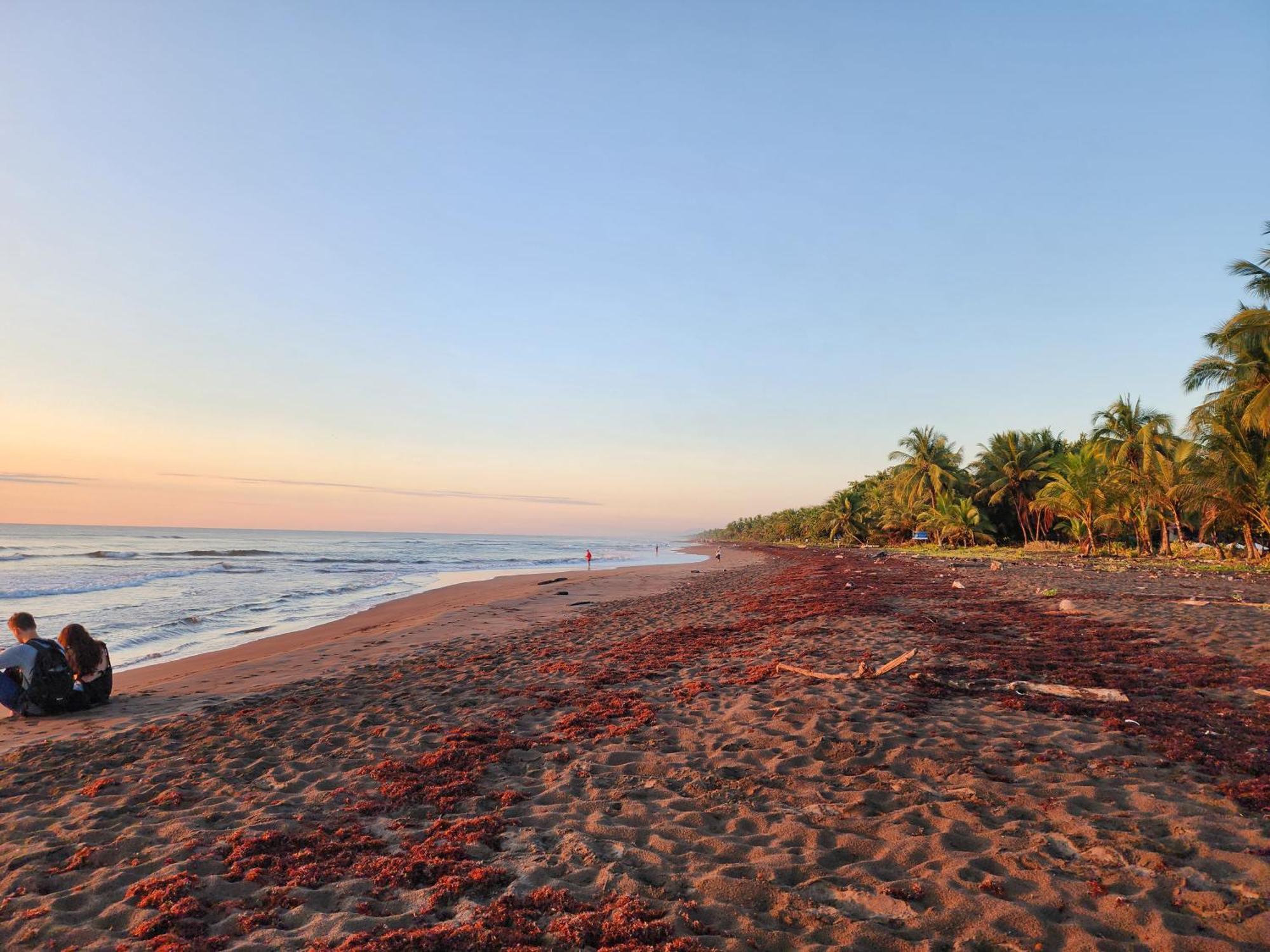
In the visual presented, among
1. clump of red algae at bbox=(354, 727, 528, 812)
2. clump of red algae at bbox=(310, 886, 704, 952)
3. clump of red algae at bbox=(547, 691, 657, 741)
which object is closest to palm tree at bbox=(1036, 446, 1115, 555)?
clump of red algae at bbox=(547, 691, 657, 741)

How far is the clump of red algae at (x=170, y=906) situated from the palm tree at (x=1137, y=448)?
37.8 metres

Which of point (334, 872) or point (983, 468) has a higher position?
point (983, 468)

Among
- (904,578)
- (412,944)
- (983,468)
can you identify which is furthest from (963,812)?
(983,468)

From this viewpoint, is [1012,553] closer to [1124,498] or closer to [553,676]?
[1124,498]

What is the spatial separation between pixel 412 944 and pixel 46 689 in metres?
8.21

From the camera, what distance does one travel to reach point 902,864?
148 inches

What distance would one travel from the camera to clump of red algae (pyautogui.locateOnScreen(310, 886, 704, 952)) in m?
3.02

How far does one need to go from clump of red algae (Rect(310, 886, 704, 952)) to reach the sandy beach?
2cm

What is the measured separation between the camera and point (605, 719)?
22.6 feet

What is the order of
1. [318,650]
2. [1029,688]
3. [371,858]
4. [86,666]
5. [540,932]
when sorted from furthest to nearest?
[318,650] < [86,666] < [1029,688] < [371,858] < [540,932]

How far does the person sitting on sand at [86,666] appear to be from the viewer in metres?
8.31

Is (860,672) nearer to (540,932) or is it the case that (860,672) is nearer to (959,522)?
(540,932)

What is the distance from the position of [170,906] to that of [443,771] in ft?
7.30

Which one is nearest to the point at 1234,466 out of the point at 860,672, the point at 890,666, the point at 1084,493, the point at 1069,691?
the point at 1084,493
